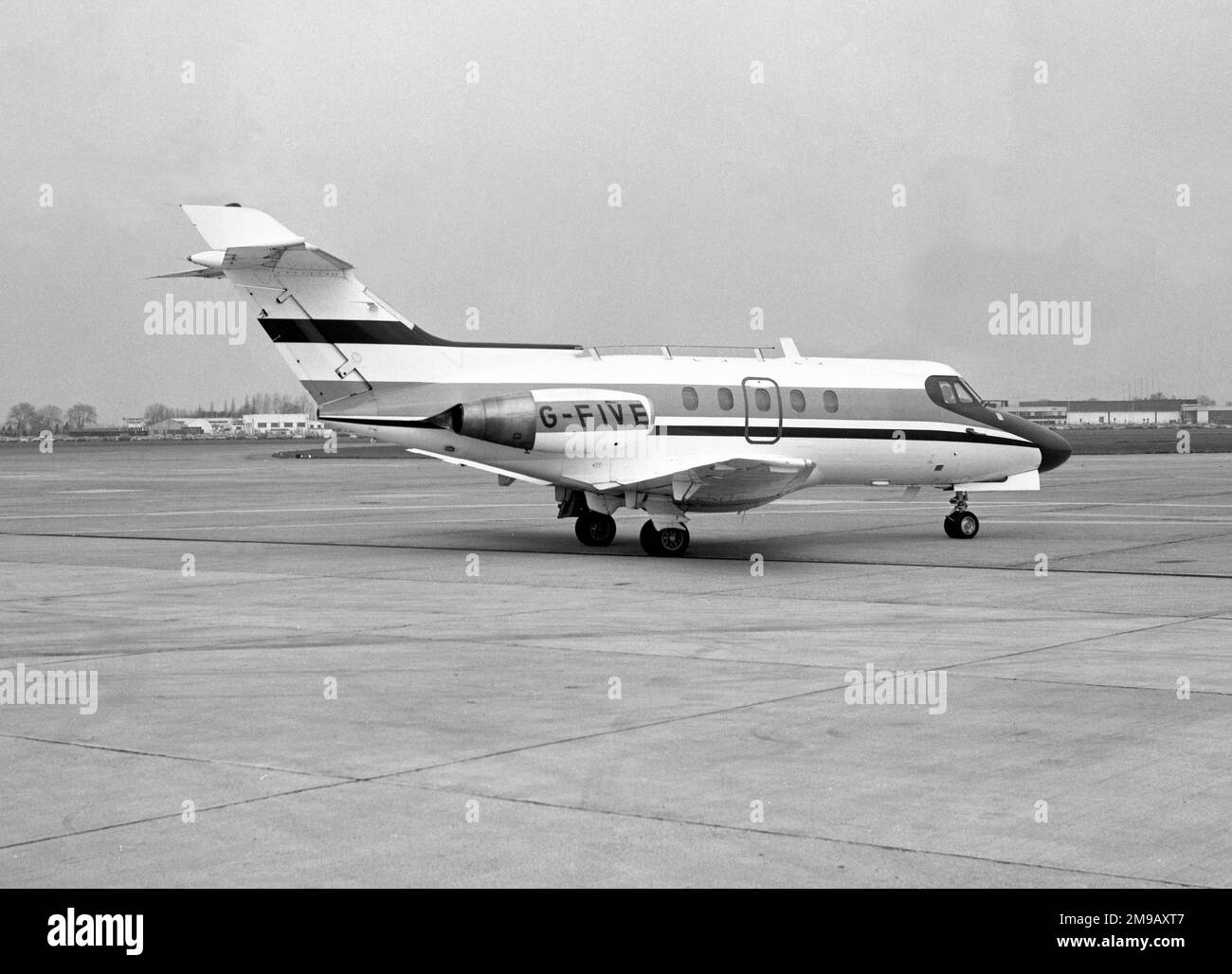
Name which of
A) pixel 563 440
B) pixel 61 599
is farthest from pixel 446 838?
pixel 563 440

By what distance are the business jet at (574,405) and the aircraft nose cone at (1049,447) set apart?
116 inches

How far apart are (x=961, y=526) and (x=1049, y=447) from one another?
249 centimetres

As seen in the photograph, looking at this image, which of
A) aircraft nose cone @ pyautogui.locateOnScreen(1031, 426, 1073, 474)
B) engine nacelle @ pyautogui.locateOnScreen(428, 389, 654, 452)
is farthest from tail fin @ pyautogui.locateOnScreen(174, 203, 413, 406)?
aircraft nose cone @ pyautogui.locateOnScreen(1031, 426, 1073, 474)

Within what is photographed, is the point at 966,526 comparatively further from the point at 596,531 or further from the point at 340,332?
the point at 340,332

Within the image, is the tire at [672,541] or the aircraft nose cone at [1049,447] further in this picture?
the aircraft nose cone at [1049,447]

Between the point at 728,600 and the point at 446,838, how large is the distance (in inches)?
428

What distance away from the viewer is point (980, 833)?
301 inches

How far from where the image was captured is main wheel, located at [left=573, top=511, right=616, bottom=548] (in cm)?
2556

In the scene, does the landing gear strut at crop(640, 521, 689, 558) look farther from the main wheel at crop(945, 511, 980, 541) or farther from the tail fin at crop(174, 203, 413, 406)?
the main wheel at crop(945, 511, 980, 541)

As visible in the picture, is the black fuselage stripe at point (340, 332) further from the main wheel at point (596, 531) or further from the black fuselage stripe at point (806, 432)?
the main wheel at point (596, 531)

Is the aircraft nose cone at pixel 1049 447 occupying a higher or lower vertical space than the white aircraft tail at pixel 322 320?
lower

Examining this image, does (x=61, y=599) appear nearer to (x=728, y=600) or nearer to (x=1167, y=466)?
(x=728, y=600)

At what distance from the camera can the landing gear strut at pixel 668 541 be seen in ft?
78.7
